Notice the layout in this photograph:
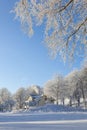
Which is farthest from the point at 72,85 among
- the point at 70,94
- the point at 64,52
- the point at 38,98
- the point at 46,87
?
the point at 64,52

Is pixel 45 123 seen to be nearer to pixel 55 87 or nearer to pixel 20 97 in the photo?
pixel 55 87

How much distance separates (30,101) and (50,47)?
10446 centimetres

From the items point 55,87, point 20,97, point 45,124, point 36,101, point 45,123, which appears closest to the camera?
point 45,124

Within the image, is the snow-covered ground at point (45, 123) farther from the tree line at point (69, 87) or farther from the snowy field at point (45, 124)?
the tree line at point (69, 87)

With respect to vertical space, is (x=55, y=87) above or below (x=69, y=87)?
above

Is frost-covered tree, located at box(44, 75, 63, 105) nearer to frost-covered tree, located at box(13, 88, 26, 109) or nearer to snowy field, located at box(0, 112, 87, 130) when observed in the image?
frost-covered tree, located at box(13, 88, 26, 109)

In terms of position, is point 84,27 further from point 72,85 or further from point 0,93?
point 0,93

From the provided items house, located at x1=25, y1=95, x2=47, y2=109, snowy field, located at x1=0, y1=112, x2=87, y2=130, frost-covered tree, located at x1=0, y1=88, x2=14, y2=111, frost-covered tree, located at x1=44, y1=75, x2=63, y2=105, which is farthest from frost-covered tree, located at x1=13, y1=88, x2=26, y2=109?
snowy field, located at x1=0, y1=112, x2=87, y2=130

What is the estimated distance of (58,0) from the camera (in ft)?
40.1

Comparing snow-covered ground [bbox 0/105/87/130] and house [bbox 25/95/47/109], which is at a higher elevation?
house [bbox 25/95/47/109]

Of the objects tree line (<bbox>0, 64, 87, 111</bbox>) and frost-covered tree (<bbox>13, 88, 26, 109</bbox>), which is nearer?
tree line (<bbox>0, 64, 87, 111</bbox>)

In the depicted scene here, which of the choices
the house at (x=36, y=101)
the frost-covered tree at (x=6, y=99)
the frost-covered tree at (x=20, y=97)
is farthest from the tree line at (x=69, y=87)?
the frost-covered tree at (x=6, y=99)

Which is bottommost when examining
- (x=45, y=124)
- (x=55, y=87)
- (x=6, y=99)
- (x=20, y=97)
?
(x=45, y=124)

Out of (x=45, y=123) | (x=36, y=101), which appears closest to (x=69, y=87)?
(x=36, y=101)
